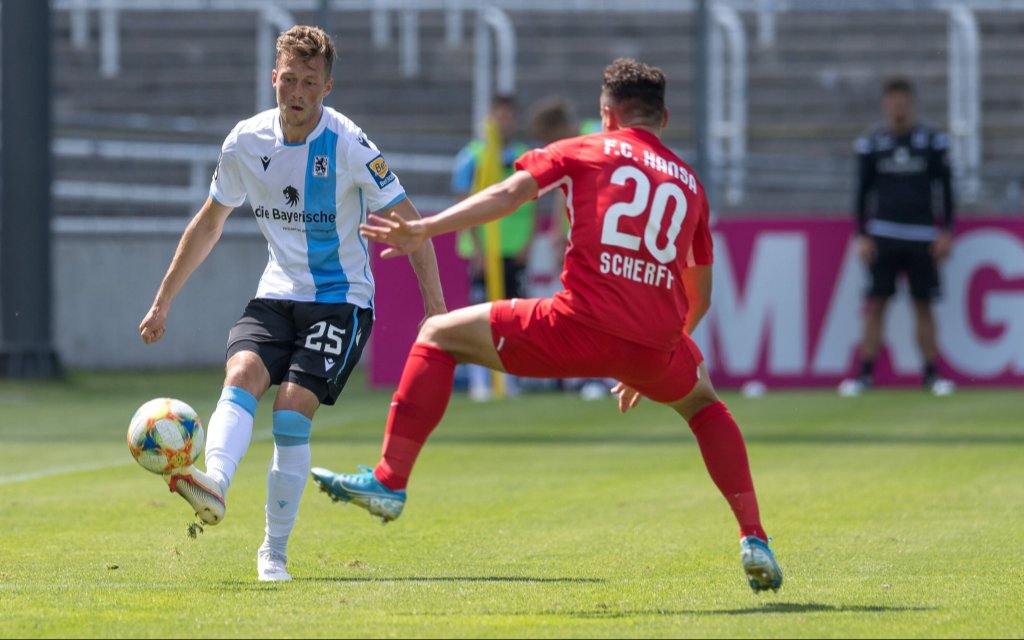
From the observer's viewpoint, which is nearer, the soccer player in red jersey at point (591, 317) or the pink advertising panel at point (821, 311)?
the soccer player in red jersey at point (591, 317)

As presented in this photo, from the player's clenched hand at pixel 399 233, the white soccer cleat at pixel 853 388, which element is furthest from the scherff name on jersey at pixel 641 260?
the white soccer cleat at pixel 853 388

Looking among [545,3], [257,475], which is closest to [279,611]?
[257,475]

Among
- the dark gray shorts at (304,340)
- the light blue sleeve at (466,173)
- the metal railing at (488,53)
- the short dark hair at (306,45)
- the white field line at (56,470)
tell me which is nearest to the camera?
the short dark hair at (306,45)

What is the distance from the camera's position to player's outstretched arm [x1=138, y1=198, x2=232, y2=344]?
6.50 metres

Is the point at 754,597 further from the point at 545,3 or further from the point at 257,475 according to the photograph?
the point at 545,3

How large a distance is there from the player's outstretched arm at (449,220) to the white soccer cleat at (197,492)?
1002 mm

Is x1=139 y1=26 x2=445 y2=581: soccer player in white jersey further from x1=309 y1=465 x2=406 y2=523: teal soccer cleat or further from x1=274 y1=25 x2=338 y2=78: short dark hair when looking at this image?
x1=309 y1=465 x2=406 y2=523: teal soccer cleat

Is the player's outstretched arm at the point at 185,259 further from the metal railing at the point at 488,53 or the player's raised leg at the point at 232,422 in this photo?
the metal railing at the point at 488,53

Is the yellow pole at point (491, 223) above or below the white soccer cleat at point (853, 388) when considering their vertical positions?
above

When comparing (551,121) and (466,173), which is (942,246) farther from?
(466,173)

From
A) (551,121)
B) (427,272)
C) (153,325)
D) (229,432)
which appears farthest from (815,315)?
(229,432)

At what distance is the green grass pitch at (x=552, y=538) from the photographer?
5168 mm

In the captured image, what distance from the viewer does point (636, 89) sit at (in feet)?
19.2

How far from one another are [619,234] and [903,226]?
10.1m
